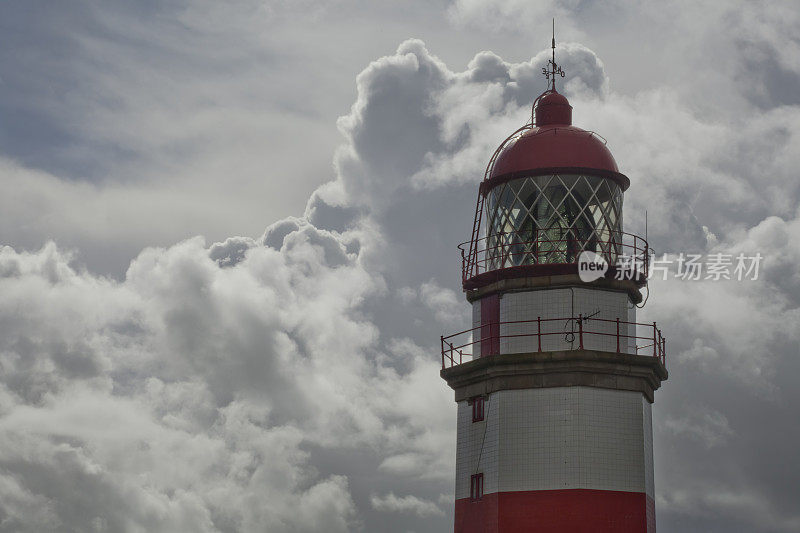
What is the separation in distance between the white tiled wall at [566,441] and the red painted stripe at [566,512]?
0.25 metres

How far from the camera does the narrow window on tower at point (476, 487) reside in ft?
138

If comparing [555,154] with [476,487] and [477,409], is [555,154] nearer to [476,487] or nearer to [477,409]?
[477,409]

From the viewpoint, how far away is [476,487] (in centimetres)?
4231

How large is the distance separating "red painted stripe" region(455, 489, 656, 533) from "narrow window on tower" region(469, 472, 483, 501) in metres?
0.60

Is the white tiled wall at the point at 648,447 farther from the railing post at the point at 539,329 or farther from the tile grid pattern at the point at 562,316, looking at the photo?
the railing post at the point at 539,329

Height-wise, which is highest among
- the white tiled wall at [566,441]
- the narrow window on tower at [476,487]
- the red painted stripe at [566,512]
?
the white tiled wall at [566,441]

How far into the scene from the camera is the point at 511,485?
4116 centimetres

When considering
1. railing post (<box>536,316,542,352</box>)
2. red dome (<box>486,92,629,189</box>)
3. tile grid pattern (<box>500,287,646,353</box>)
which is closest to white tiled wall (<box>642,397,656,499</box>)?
tile grid pattern (<box>500,287,646,353</box>)

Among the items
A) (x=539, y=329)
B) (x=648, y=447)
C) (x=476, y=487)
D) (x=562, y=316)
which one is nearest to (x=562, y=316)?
(x=562, y=316)

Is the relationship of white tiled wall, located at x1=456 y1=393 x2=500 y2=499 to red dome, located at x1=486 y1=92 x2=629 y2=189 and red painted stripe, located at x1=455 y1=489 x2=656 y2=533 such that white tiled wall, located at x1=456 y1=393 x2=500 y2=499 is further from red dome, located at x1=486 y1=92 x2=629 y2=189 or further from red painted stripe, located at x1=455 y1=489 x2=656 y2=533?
red dome, located at x1=486 y1=92 x2=629 y2=189

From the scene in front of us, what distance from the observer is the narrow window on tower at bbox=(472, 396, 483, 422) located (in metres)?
42.9

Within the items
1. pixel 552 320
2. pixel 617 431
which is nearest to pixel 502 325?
pixel 552 320

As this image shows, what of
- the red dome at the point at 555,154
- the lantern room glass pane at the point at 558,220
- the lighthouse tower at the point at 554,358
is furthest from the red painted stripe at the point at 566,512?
the red dome at the point at 555,154

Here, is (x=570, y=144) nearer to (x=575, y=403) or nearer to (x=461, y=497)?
(x=575, y=403)
